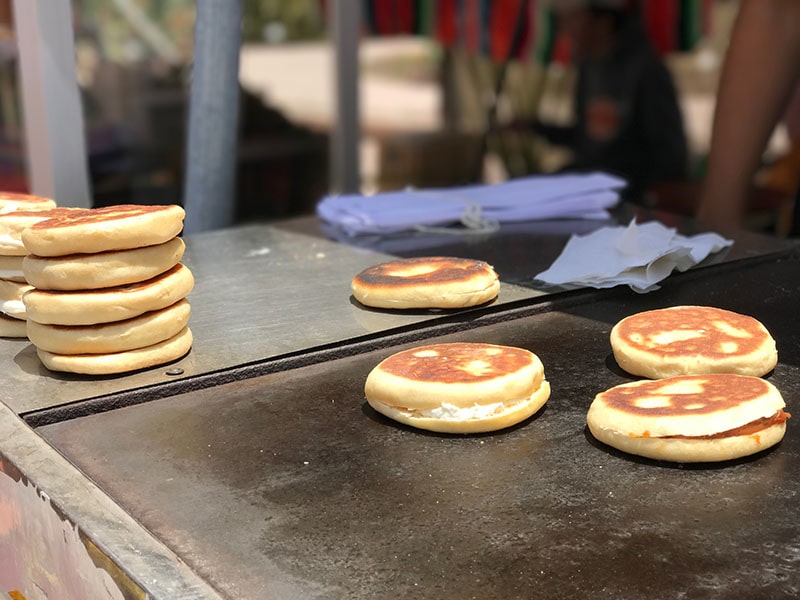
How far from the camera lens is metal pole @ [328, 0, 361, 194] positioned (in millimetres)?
3871

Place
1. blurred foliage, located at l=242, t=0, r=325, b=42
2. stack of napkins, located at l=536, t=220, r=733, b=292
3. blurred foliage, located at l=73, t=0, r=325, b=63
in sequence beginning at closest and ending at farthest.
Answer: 1. stack of napkins, located at l=536, t=220, r=733, b=292
2. blurred foliage, located at l=73, t=0, r=325, b=63
3. blurred foliage, located at l=242, t=0, r=325, b=42

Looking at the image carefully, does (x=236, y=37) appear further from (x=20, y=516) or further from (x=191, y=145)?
(x=20, y=516)

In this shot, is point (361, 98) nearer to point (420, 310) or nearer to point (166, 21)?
point (166, 21)

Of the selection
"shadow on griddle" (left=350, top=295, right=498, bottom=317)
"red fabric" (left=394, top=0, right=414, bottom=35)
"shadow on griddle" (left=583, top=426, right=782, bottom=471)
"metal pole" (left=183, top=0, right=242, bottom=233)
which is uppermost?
"red fabric" (left=394, top=0, right=414, bottom=35)

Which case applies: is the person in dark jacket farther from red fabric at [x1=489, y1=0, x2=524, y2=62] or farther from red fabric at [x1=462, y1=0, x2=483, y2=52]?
red fabric at [x1=462, y1=0, x2=483, y2=52]

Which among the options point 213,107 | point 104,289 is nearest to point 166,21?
point 213,107

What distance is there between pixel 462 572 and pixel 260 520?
0.96ft

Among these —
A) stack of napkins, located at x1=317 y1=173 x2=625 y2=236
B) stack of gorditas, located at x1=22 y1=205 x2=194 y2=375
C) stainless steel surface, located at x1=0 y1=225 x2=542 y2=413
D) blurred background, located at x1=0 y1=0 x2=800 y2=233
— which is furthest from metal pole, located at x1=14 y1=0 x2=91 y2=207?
→ blurred background, located at x1=0 y1=0 x2=800 y2=233

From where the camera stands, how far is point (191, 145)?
2.89 m

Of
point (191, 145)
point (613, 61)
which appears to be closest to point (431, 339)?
point (191, 145)

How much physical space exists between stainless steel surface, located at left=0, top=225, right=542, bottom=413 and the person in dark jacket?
3661mm

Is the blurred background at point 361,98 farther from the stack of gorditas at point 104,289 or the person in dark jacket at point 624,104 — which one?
the stack of gorditas at point 104,289

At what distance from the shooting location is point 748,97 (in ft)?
10.4

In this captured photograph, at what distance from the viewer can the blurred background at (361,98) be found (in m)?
5.69
